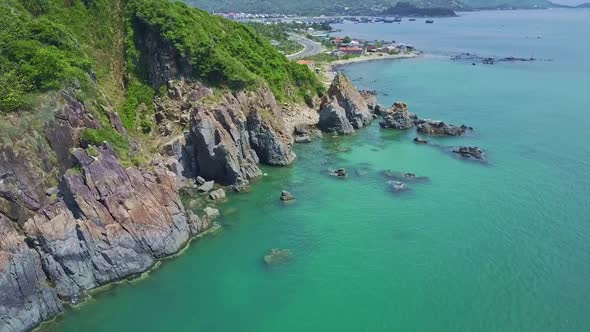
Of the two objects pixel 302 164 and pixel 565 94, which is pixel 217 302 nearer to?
pixel 302 164

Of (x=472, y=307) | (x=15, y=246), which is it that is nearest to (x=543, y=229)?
(x=472, y=307)

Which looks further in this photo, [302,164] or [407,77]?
[407,77]

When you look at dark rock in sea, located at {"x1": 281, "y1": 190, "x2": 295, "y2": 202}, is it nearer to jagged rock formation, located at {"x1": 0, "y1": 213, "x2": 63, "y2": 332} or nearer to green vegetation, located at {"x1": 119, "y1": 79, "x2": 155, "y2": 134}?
green vegetation, located at {"x1": 119, "y1": 79, "x2": 155, "y2": 134}

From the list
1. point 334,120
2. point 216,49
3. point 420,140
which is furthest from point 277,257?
point 420,140

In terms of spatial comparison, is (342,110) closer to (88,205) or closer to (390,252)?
(390,252)

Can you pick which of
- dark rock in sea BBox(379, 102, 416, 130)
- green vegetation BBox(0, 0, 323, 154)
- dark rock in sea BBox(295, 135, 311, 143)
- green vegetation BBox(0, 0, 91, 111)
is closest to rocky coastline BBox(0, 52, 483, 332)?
green vegetation BBox(0, 0, 323, 154)

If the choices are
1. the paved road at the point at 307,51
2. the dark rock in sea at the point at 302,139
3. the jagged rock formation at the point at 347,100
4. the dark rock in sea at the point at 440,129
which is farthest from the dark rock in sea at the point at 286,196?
the paved road at the point at 307,51

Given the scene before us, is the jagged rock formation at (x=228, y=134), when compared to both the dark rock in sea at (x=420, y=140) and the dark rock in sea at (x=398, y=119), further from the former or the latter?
the dark rock in sea at (x=398, y=119)
